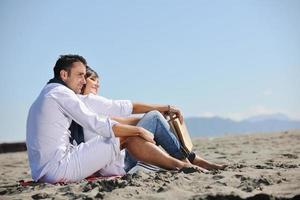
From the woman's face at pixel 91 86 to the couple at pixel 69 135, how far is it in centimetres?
58

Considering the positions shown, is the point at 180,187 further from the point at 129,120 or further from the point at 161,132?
the point at 129,120

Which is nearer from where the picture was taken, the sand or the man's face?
the sand

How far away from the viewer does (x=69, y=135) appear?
12.4 ft

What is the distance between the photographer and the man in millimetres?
3619

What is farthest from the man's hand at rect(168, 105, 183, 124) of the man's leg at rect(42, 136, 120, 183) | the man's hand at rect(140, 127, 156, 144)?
the man's leg at rect(42, 136, 120, 183)

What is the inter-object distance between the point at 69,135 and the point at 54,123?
21 cm

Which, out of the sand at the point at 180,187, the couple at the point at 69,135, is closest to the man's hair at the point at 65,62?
the couple at the point at 69,135

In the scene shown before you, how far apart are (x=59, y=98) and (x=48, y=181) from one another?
0.70 metres

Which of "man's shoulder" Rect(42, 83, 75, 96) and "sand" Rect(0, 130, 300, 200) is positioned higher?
"man's shoulder" Rect(42, 83, 75, 96)

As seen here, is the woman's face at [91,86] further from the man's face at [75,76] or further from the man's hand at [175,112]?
the man's hand at [175,112]

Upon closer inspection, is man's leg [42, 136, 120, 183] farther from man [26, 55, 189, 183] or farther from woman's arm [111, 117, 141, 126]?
woman's arm [111, 117, 141, 126]

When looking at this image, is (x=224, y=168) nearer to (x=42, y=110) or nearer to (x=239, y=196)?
(x=239, y=196)

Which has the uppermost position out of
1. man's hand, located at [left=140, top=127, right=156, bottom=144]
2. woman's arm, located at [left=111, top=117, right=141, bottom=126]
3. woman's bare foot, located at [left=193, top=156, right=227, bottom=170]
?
woman's arm, located at [left=111, top=117, right=141, bottom=126]

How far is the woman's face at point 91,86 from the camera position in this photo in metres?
4.50
